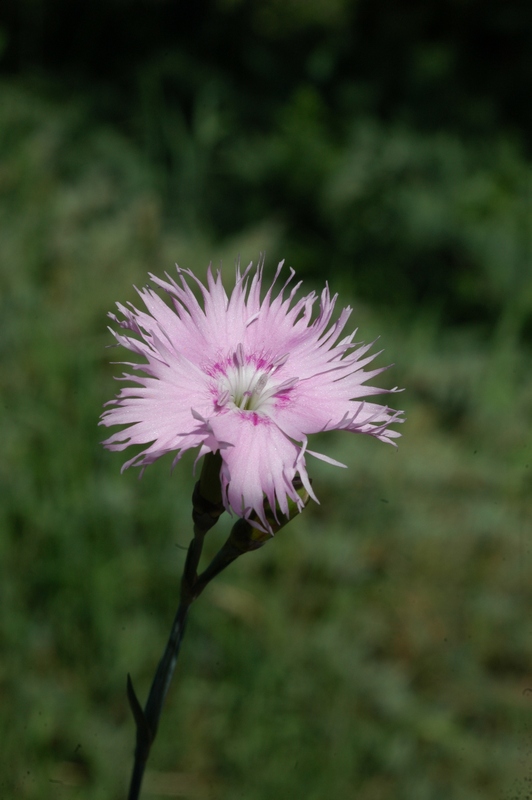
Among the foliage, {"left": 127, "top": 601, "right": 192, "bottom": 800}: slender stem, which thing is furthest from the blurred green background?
{"left": 127, "top": 601, "right": 192, "bottom": 800}: slender stem

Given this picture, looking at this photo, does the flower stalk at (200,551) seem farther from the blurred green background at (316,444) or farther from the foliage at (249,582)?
the foliage at (249,582)

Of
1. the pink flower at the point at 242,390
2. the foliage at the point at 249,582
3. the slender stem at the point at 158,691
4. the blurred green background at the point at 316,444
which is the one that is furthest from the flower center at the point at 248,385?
the foliage at the point at 249,582

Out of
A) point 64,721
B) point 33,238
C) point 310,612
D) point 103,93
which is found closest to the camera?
point 64,721

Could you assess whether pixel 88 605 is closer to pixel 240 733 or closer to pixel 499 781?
pixel 240 733

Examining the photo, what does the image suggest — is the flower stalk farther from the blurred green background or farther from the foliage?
the foliage

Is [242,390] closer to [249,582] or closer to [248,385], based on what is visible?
[248,385]

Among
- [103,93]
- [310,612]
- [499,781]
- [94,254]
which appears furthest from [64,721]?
[103,93]
